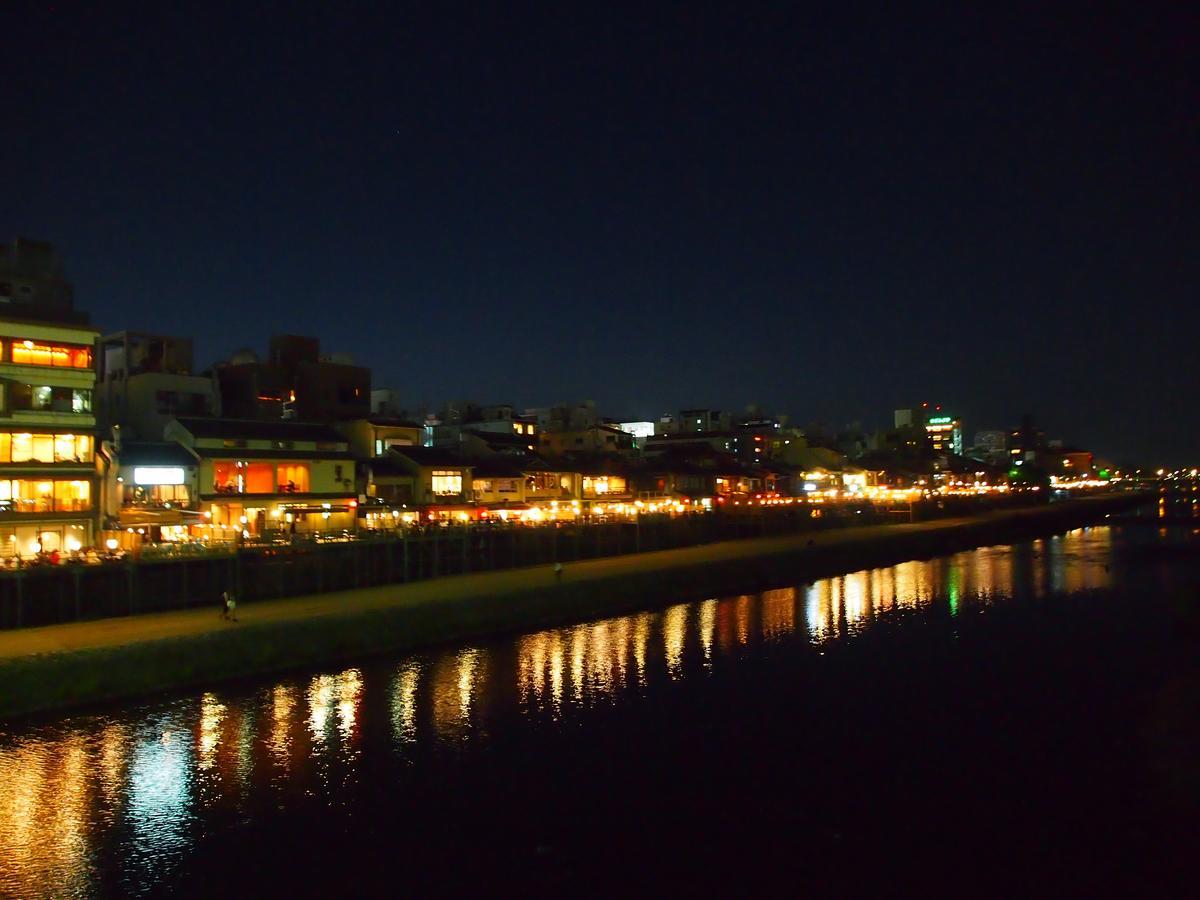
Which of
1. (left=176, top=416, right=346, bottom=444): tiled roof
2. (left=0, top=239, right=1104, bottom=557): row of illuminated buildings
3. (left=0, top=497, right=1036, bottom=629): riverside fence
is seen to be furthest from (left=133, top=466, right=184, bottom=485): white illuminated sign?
(left=0, top=497, right=1036, bottom=629): riverside fence

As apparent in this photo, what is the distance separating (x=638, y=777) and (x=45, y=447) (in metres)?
23.5

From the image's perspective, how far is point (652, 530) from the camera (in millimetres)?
48188

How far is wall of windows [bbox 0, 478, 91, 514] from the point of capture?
28.1 meters

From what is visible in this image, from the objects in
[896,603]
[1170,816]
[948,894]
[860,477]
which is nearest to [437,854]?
[948,894]

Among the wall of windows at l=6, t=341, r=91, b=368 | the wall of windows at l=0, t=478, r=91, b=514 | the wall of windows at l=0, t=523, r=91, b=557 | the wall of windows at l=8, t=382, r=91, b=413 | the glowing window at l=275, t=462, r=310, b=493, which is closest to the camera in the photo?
the wall of windows at l=0, t=523, r=91, b=557

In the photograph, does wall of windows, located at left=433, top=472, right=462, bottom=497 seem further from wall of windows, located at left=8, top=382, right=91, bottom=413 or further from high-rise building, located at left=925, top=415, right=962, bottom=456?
high-rise building, located at left=925, top=415, right=962, bottom=456

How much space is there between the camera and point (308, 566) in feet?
102

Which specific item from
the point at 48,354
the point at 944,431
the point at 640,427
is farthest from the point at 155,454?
the point at 944,431

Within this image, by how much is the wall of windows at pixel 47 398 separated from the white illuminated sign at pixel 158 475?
449 cm

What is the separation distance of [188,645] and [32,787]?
6.72 meters

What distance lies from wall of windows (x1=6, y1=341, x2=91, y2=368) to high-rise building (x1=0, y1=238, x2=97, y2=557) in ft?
0.09

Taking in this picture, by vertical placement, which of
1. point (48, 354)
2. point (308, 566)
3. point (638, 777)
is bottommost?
point (638, 777)

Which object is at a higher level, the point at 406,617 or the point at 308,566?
the point at 308,566

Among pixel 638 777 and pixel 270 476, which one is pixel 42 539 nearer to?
pixel 270 476
